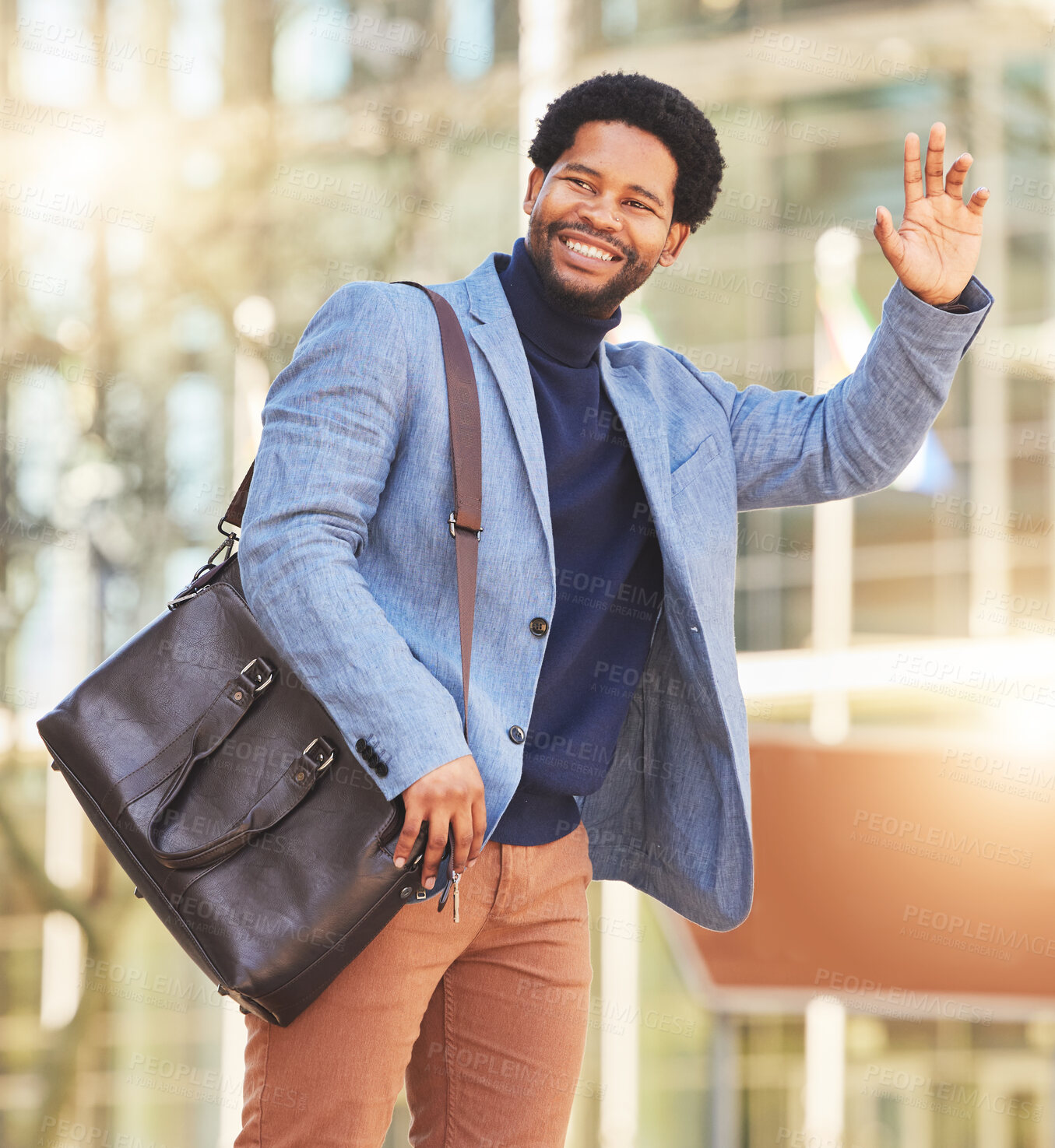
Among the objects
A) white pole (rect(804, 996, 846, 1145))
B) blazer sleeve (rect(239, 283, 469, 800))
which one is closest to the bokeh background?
white pole (rect(804, 996, 846, 1145))

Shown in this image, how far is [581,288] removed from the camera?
7.55 feet

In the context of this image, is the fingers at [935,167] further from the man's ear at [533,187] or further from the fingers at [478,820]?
the fingers at [478,820]

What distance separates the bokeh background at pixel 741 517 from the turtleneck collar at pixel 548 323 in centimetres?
490

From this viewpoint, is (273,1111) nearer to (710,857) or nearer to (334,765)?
(334,765)

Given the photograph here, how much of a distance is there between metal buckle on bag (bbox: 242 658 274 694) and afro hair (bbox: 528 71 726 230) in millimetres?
1065

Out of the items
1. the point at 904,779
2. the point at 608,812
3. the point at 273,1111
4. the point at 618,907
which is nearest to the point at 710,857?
the point at 608,812

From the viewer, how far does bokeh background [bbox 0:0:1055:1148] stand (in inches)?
291

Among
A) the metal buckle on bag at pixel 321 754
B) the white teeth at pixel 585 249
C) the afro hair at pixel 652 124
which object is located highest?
the afro hair at pixel 652 124

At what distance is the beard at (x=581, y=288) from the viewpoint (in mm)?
2309

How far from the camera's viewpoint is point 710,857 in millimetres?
2357

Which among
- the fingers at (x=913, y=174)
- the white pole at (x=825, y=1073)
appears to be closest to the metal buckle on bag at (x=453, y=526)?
the fingers at (x=913, y=174)

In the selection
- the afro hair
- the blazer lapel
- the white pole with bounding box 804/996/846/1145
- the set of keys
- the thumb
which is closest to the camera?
the set of keys

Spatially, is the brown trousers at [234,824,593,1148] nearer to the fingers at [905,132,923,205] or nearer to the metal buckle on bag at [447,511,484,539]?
the metal buckle on bag at [447,511,484,539]

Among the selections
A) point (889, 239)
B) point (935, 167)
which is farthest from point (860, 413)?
point (935, 167)
